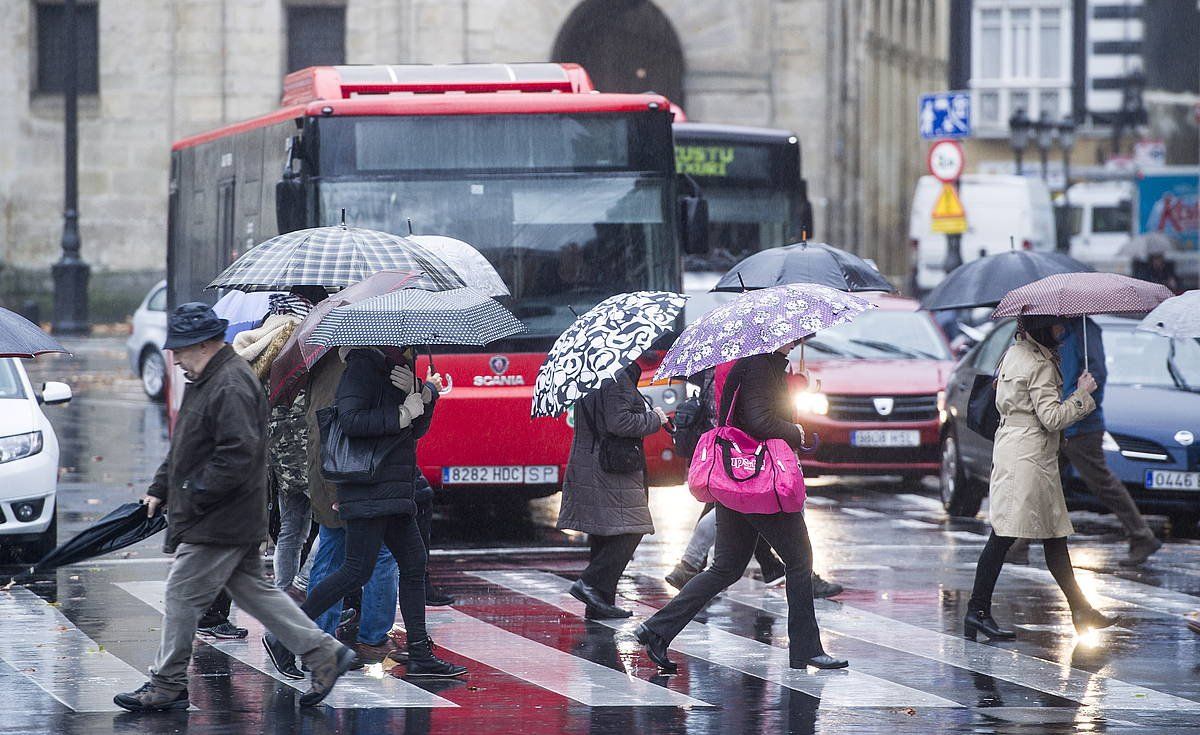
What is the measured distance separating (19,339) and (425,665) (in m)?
2.61

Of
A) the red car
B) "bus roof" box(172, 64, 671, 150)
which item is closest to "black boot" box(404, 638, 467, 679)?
"bus roof" box(172, 64, 671, 150)

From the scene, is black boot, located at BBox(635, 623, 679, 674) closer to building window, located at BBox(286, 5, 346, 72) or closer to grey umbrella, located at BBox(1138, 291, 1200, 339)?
grey umbrella, located at BBox(1138, 291, 1200, 339)

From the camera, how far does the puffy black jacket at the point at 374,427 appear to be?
28.6 feet

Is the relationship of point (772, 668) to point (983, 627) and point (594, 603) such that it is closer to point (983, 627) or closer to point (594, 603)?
point (983, 627)

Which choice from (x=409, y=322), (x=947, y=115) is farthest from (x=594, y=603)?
(x=947, y=115)

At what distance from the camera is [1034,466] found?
33.8 ft

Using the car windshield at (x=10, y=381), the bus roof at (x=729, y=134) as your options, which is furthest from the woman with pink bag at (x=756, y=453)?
the bus roof at (x=729, y=134)

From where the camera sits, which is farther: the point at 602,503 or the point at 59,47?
the point at 59,47

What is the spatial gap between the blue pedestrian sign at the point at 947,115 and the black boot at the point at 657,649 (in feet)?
54.2

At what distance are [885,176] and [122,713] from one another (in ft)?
117

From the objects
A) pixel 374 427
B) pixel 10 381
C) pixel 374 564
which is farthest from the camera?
pixel 10 381

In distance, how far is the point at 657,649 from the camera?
9.22 metres

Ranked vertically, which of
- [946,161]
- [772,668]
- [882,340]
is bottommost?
[772,668]

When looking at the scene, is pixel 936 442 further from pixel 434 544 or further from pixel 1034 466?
pixel 1034 466
